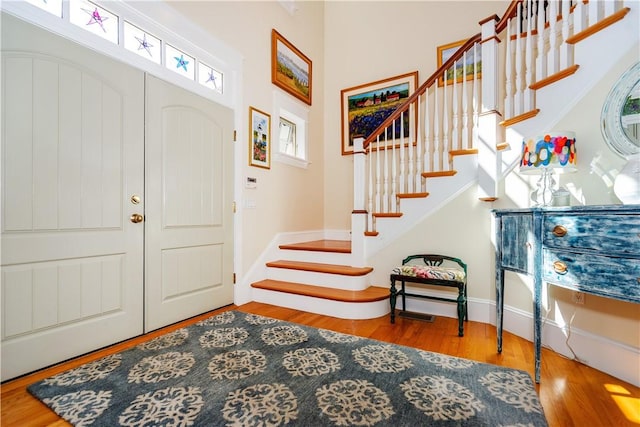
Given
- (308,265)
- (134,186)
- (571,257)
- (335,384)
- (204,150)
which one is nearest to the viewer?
(571,257)

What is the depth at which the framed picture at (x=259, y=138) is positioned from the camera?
132 inches

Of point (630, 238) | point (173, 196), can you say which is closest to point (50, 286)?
point (173, 196)

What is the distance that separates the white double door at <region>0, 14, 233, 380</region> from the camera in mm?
1723

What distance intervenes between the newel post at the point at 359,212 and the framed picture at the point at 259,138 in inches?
43.5

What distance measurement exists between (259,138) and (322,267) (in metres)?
1.68

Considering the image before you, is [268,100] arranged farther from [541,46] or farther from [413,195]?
[541,46]

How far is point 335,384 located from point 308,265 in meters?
1.82

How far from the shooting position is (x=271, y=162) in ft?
12.1

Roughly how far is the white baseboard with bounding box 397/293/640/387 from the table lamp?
89 centimetres

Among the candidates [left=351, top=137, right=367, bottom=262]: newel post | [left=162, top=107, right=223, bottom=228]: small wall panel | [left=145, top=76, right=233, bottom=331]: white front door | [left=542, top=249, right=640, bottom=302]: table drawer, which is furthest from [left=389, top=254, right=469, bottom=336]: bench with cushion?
[left=162, top=107, right=223, bottom=228]: small wall panel

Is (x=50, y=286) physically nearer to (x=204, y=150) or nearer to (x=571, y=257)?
(x=204, y=150)

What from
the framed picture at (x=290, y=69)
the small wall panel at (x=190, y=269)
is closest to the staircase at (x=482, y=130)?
the small wall panel at (x=190, y=269)

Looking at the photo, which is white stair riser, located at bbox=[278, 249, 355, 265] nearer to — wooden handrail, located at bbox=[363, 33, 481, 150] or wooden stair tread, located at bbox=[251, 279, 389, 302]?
wooden stair tread, located at bbox=[251, 279, 389, 302]

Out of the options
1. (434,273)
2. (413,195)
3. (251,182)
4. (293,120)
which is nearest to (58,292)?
(251,182)
